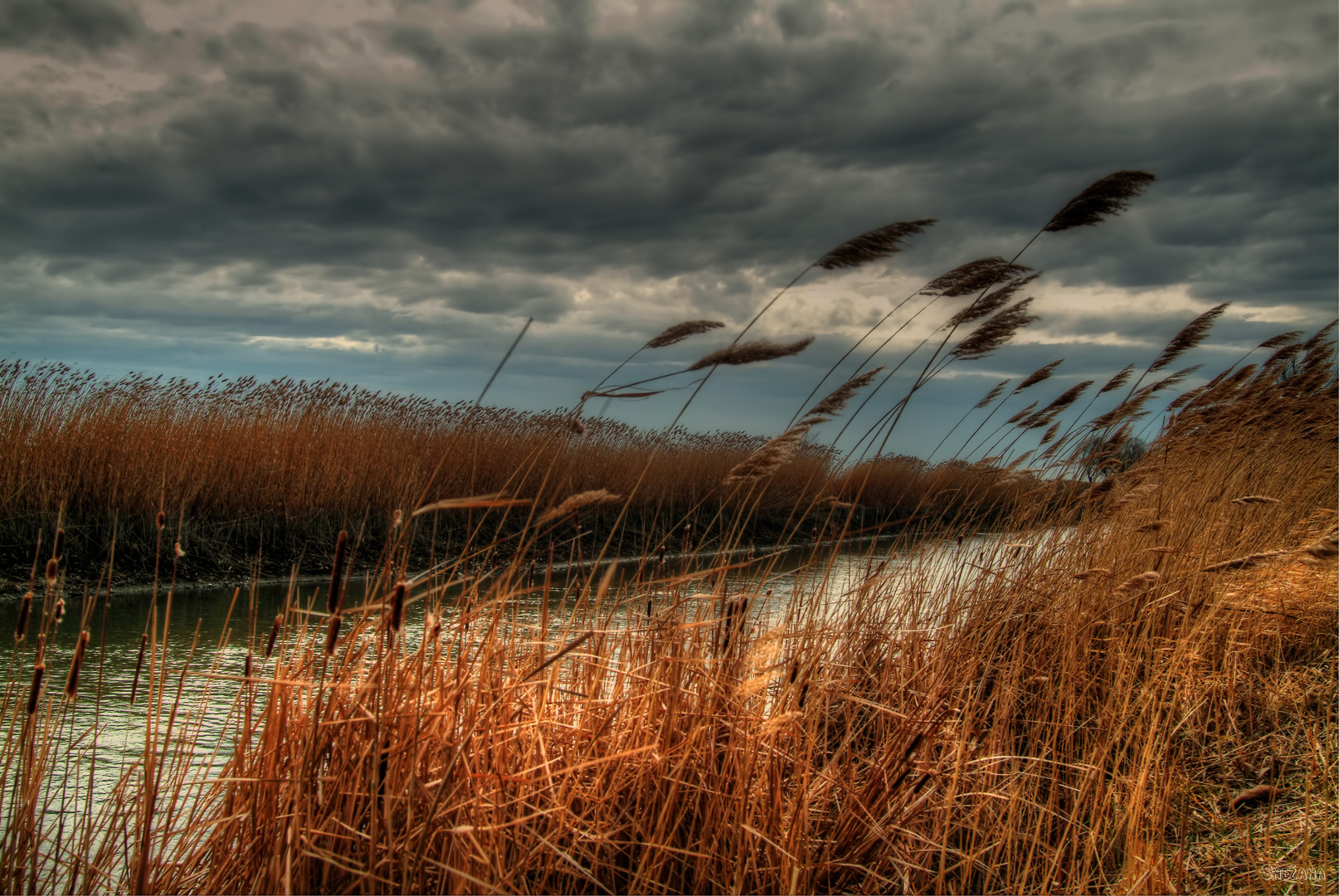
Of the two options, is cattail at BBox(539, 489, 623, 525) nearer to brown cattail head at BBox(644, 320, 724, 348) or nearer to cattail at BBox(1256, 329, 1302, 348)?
brown cattail head at BBox(644, 320, 724, 348)

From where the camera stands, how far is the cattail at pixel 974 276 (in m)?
2.56

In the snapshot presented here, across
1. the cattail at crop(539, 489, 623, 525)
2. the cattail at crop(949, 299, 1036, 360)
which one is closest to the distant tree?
the cattail at crop(949, 299, 1036, 360)

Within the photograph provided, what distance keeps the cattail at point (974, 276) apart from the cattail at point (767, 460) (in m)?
0.92

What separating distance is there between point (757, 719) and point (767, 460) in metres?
0.60

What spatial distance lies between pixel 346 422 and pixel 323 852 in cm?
758

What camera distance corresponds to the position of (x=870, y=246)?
2.30m

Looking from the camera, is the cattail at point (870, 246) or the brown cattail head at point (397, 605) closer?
the brown cattail head at point (397, 605)

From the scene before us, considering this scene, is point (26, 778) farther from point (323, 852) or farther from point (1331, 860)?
point (1331, 860)

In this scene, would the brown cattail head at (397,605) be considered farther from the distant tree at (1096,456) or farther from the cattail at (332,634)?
the distant tree at (1096,456)

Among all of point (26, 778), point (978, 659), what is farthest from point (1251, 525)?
point (26, 778)

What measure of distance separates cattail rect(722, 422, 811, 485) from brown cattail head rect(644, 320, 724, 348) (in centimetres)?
33

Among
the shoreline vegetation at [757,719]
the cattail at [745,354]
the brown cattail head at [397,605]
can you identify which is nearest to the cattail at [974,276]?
the shoreline vegetation at [757,719]

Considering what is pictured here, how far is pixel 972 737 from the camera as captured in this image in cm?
262

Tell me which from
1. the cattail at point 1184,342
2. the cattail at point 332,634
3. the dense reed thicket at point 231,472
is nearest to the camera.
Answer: the cattail at point 332,634
